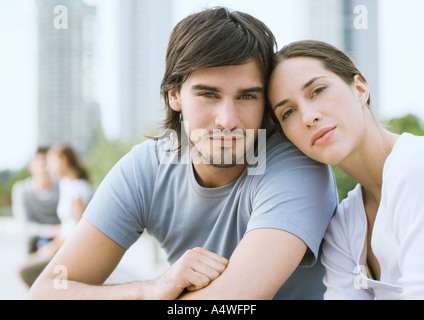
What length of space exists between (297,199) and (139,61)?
47563 millimetres

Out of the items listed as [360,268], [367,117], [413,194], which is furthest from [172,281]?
[367,117]

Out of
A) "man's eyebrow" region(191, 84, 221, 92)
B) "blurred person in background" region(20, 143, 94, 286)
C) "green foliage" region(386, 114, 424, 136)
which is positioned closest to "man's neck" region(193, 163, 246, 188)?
"man's eyebrow" region(191, 84, 221, 92)

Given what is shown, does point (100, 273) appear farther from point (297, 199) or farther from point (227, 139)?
point (297, 199)

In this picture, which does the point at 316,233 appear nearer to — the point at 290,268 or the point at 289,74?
the point at 290,268

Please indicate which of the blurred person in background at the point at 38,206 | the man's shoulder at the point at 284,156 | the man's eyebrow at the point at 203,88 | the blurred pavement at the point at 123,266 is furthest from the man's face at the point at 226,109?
the blurred person in background at the point at 38,206

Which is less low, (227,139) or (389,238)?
(227,139)

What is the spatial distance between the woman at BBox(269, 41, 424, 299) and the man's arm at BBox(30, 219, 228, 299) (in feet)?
1.79

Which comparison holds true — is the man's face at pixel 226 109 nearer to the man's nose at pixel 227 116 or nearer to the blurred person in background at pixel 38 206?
the man's nose at pixel 227 116

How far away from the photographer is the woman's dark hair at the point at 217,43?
6.32ft

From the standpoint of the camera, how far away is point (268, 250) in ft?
5.38

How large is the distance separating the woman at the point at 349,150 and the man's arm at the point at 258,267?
264 millimetres

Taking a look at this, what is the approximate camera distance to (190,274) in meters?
1.67

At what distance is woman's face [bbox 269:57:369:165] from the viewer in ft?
5.68

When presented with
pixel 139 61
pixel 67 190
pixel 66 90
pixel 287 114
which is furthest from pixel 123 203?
pixel 139 61
